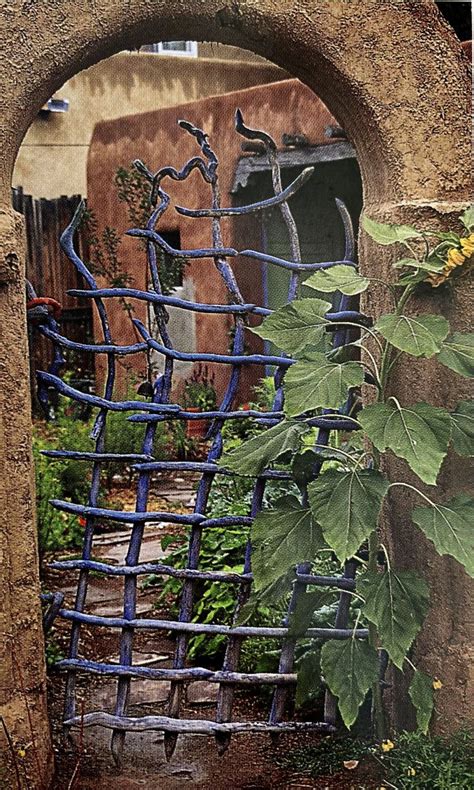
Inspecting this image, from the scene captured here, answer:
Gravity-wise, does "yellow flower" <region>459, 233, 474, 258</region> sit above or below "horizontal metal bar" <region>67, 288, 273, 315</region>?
above

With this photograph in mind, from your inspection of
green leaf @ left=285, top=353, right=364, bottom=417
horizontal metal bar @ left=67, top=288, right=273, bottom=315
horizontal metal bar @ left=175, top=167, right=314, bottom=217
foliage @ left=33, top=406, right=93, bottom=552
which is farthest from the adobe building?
green leaf @ left=285, top=353, right=364, bottom=417

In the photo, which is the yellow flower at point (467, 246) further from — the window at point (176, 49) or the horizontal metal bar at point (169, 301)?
the window at point (176, 49)

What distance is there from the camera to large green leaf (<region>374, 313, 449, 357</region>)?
280cm

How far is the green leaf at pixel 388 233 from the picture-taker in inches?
117

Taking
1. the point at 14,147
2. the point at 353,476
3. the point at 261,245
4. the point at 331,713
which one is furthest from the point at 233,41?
the point at 261,245

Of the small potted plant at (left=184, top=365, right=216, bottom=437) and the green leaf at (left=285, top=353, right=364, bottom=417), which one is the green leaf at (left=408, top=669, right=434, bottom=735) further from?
the small potted plant at (left=184, top=365, right=216, bottom=437)

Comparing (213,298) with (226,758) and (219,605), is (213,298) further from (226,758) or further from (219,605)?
(226,758)

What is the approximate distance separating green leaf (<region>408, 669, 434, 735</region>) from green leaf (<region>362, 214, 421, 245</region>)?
128 cm

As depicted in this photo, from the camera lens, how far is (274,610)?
427cm

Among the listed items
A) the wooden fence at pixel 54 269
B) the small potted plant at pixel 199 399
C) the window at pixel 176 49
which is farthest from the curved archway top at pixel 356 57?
the window at pixel 176 49

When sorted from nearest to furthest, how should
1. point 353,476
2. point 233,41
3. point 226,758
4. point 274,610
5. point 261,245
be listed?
point 353,476 → point 233,41 → point 226,758 → point 274,610 → point 261,245

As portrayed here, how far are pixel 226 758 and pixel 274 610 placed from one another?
854mm

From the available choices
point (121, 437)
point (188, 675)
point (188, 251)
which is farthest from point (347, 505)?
point (121, 437)

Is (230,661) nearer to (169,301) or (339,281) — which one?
(169,301)
